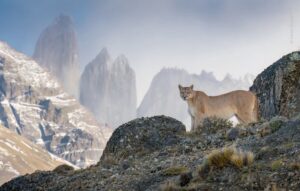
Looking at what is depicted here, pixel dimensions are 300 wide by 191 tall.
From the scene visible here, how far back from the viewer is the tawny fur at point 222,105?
31.3 m

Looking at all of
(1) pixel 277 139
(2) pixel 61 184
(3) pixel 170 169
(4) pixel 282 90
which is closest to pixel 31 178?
(2) pixel 61 184

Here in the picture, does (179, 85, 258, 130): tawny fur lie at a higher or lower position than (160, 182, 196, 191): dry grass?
higher

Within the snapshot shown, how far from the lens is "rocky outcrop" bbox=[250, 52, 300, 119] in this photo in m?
26.9

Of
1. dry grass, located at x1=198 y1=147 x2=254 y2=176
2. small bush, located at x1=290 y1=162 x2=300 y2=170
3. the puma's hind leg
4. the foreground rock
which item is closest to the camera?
small bush, located at x1=290 y1=162 x2=300 y2=170

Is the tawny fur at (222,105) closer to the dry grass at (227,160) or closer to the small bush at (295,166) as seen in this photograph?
the dry grass at (227,160)

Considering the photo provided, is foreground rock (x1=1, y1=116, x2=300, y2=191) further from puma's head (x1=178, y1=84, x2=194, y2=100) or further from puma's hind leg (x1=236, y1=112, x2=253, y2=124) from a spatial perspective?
puma's head (x1=178, y1=84, x2=194, y2=100)

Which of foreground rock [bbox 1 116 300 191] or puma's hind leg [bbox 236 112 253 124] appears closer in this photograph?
foreground rock [bbox 1 116 300 191]

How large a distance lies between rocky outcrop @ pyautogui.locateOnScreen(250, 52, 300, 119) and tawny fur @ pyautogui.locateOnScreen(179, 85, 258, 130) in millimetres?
646

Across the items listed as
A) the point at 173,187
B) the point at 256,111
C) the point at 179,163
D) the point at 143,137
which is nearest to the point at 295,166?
the point at 173,187

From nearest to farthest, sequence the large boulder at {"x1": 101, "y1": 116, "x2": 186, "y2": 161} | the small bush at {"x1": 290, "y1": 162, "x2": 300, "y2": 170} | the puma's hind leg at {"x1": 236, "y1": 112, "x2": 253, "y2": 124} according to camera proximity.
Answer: the small bush at {"x1": 290, "y1": 162, "x2": 300, "y2": 170}
the large boulder at {"x1": 101, "y1": 116, "x2": 186, "y2": 161}
the puma's hind leg at {"x1": 236, "y1": 112, "x2": 253, "y2": 124}

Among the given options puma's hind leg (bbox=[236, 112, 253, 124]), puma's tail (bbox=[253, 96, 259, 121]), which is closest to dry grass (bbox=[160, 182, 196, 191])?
puma's tail (bbox=[253, 96, 259, 121])

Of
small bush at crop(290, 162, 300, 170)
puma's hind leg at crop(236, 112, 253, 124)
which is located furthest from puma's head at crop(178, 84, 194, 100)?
small bush at crop(290, 162, 300, 170)

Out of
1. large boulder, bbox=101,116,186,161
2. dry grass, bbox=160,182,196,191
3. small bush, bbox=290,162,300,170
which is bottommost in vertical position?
dry grass, bbox=160,182,196,191

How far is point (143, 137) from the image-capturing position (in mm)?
23500
